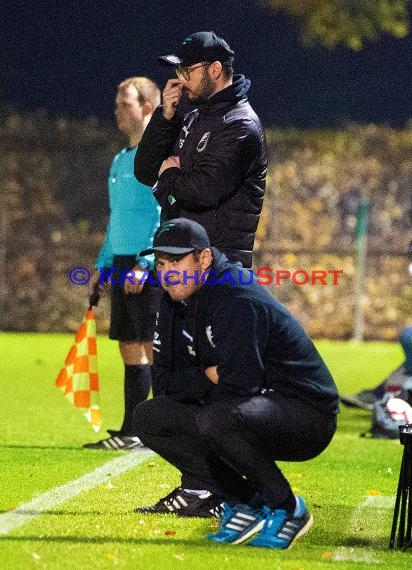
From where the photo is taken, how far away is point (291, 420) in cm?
607

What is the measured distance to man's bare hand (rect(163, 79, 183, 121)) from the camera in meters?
7.03

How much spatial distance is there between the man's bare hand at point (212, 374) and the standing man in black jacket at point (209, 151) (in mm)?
1081

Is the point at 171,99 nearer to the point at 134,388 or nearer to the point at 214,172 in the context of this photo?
the point at 214,172

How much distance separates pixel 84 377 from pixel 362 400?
326 cm

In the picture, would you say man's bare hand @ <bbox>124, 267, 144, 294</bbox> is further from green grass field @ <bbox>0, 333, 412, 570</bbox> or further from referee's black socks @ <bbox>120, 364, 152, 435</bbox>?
green grass field @ <bbox>0, 333, 412, 570</bbox>

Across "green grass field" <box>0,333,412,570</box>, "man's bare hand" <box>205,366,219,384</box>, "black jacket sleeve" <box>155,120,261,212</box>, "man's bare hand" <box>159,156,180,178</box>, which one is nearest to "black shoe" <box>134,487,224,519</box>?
"green grass field" <box>0,333,412,570</box>

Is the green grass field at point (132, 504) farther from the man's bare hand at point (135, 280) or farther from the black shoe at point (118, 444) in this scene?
the man's bare hand at point (135, 280)

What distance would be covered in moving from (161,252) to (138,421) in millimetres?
850

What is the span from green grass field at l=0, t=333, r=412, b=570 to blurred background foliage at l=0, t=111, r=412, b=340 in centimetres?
931

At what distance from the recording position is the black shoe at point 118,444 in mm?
9094

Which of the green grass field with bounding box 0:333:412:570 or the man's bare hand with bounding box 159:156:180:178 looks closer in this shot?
the green grass field with bounding box 0:333:412:570

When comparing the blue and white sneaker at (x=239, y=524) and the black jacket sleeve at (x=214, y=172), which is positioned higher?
the black jacket sleeve at (x=214, y=172)

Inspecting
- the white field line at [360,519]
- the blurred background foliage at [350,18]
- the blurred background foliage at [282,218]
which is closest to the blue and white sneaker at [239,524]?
the white field line at [360,519]

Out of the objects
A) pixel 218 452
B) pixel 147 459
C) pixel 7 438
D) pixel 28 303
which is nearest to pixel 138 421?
pixel 218 452
